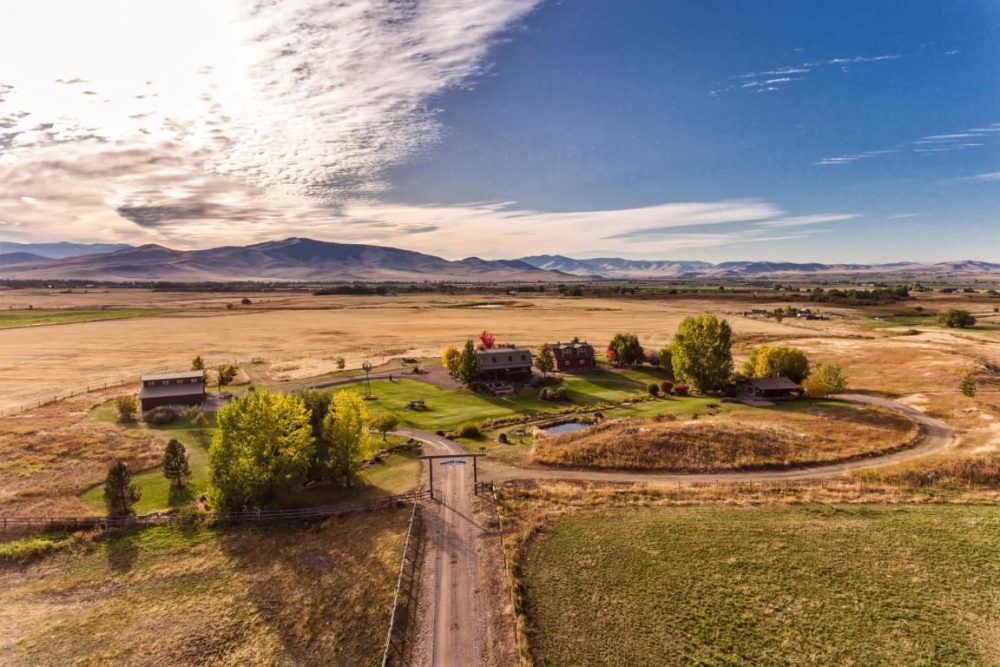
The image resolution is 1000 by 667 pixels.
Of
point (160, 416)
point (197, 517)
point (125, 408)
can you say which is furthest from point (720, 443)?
point (125, 408)

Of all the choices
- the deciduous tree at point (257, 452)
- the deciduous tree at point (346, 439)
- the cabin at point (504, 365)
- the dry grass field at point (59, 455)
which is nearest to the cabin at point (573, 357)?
the cabin at point (504, 365)

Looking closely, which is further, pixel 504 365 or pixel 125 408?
pixel 504 365

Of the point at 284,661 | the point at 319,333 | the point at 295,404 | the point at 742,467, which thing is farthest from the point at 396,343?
the point at 284,661

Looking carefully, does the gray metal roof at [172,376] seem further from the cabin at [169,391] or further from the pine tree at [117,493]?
the pine tree at [117,493]

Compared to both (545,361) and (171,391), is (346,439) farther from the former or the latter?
(545,361)

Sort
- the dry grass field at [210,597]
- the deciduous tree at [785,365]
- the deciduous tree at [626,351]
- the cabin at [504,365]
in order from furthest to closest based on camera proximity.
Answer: the deciduous tree at [626,351] → the cabin at [504,365] → the deciduous tree at [785,365] → the dry grass field at [210,597]

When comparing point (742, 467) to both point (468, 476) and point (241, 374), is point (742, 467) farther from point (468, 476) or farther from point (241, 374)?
point (241, 374)

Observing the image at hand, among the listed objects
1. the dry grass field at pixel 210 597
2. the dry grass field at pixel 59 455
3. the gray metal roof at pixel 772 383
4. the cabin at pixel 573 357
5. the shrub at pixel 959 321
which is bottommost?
the dry grass field at pixel 210 597
